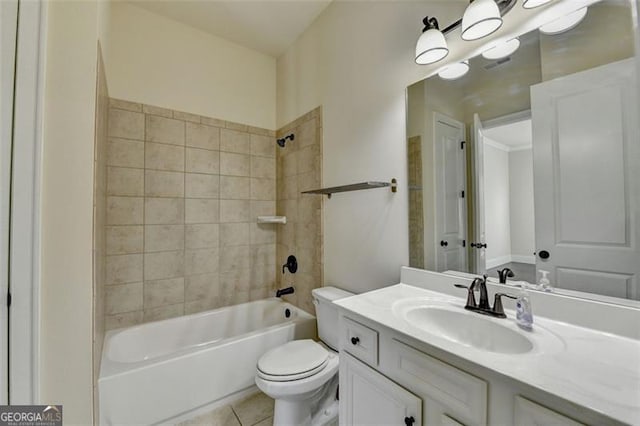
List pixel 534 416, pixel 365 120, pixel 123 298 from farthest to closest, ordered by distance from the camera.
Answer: pixel 123 298 → pixel 365 120 → pixel 534 416

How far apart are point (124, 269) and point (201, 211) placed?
27.1 inches

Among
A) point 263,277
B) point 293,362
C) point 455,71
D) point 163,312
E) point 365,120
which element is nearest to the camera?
point 455,71

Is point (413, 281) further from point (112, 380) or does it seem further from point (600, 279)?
point (112, 380)

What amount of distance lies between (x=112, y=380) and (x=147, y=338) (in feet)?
2.02

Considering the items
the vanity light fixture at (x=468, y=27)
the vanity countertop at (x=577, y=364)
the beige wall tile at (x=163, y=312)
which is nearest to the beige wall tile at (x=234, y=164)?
the beige wall tile at (x=163, y=312)

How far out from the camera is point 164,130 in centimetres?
209

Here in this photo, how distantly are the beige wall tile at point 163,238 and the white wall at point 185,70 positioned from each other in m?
1.00

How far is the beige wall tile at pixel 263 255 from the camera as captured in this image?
250 centimetres

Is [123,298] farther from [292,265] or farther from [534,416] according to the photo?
[534,416]

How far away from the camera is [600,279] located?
0.85 metres

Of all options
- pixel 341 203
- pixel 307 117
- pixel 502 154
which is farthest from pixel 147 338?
pixel 502 154

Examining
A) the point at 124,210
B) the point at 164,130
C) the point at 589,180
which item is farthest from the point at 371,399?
the point at 164,130

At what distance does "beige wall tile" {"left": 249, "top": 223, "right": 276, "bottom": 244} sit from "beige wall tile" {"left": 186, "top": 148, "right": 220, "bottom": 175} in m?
0.63

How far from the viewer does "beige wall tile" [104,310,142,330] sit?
6.09 ft
